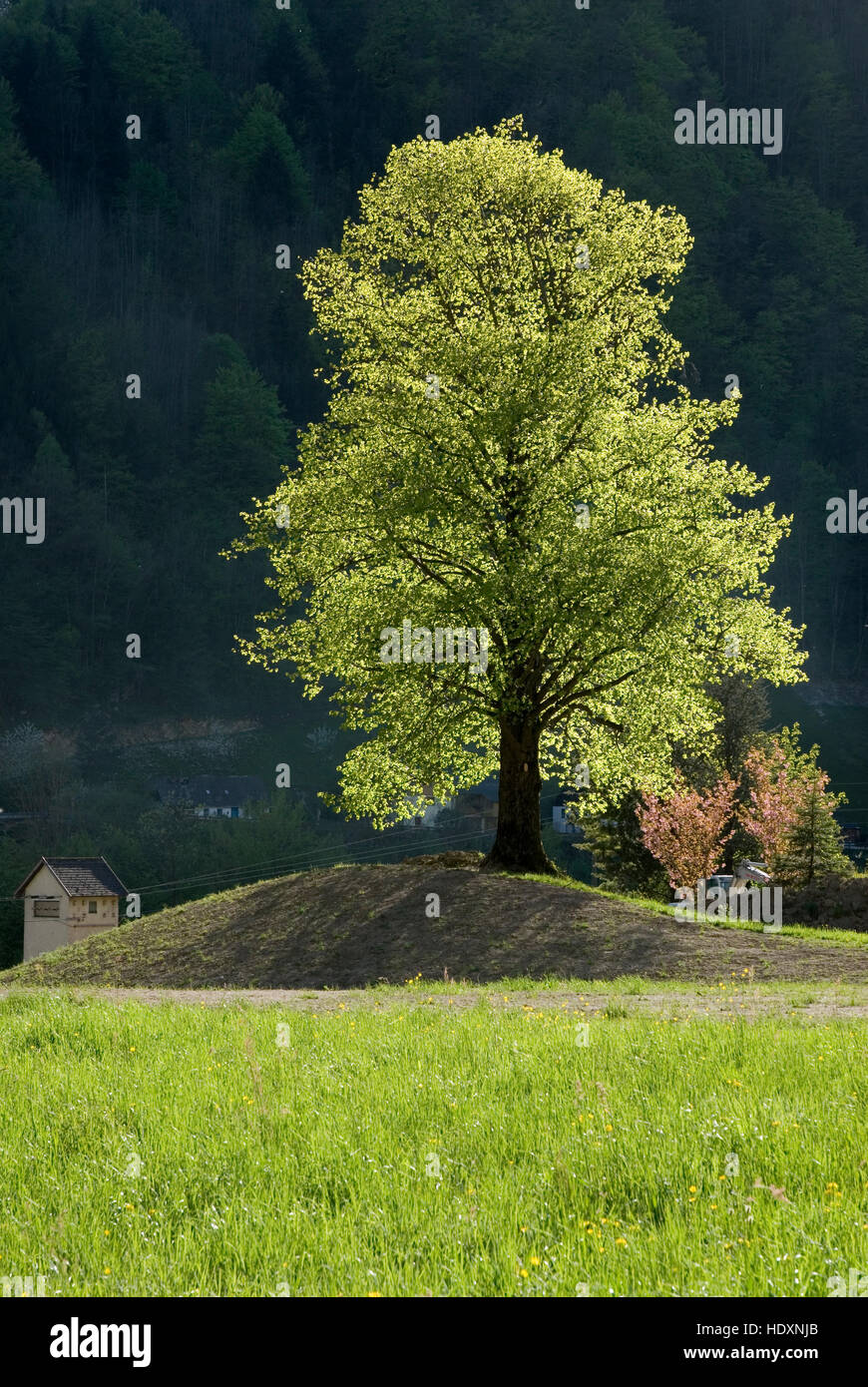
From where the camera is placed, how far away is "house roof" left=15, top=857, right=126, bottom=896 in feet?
173

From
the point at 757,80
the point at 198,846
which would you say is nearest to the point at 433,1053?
the point at 198,846

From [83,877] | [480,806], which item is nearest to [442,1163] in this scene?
[83,877]

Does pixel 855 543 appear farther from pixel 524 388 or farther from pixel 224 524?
pixel 524 388

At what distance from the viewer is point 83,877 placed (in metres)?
53.5

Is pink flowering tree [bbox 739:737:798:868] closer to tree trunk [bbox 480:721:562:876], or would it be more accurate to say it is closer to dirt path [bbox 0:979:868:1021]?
tree trunk [bbox 480:721:562:876]

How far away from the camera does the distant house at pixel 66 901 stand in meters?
52.8

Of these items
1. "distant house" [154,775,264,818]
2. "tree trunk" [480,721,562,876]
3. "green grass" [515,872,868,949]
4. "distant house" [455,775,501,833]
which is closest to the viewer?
"green grass" [515,872,868,949]

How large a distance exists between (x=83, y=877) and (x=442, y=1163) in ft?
161

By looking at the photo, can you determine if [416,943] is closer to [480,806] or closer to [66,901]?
[66,901]

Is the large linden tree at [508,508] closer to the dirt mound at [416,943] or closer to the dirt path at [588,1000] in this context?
the dirt mound at [416,943]

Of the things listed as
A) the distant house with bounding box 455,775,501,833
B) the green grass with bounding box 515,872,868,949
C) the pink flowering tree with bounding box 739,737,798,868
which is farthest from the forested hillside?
the green grass with bounding box 515,872,868,949

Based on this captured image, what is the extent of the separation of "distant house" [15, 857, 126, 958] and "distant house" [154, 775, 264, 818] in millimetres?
40074

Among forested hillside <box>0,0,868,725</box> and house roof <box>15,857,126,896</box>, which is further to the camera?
forested hillside <box>0,0,868,725</box>

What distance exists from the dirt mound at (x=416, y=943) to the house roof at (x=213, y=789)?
74.5 meters
